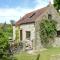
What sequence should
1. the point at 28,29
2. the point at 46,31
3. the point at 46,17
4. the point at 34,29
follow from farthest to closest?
the point at 28,29 → the point at 46,17 → the point at 46,31 → the point at 34,29

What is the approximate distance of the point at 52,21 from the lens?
30219 mm

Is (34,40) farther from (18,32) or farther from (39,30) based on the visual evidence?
(18,32)

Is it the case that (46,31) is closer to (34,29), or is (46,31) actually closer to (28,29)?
(34,29)

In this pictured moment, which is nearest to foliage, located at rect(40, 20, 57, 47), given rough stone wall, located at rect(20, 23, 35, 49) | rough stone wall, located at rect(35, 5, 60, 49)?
rough stone wall, located at rect(35, 5, 60, 49)

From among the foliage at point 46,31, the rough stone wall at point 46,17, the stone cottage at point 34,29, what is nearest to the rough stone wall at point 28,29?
the stone cottage at point 34,29

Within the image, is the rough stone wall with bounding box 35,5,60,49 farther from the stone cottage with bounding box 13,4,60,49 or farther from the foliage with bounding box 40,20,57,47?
the foliage with bounding box 40,20,57,47

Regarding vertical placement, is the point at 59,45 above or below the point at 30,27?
below

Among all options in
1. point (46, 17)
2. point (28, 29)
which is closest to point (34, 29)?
point (28, 29)

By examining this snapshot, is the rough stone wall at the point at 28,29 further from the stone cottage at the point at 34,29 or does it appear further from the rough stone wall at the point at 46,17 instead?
the rough stone wall at the point at 46,17

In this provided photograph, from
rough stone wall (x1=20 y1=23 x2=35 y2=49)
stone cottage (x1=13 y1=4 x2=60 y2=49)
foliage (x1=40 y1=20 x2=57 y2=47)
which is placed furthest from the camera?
foliage (x1=40 y1=20 x2=57 y2=47)

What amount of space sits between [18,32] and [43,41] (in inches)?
227

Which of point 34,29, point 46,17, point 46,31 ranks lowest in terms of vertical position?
point 46,31

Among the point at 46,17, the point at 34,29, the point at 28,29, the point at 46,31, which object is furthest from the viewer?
the point at 28,29

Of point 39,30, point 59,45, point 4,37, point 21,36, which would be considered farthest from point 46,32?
point 4,37
